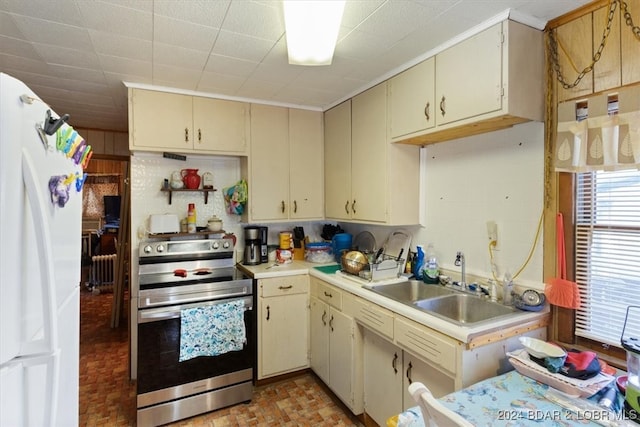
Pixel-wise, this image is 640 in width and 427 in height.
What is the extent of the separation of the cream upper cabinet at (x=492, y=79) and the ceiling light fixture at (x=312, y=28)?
27.5 inches

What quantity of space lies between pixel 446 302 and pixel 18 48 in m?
2.84

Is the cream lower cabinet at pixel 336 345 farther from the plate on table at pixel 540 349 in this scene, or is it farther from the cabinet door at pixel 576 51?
the cabinet door at pixel 576 51

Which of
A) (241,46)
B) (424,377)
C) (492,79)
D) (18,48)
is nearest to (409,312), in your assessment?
(424,377)

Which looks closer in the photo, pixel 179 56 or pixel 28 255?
pixel 28 255

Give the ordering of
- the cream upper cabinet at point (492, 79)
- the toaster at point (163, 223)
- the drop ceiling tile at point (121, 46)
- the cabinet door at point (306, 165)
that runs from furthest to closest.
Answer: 1. the cabinet door at point (306, 165)
2. the toaster at point (163, 223)
3. the drop ceiling tile at point (121, 46)
4. the cream upper cabinet at point (492, 79)

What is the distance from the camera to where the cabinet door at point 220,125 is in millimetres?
2693

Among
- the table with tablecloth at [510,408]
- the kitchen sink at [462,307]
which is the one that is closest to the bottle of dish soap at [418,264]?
the kitchen sink at [462,307]

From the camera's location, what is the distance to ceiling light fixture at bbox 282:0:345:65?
1327mm

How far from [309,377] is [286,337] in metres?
0.43

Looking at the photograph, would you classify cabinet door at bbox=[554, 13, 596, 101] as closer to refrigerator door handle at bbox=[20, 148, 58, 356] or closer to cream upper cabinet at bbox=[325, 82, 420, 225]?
cream upper cabinet at bbox=[325, 82, 420, 225]

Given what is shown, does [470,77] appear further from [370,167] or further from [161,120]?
[161,120]

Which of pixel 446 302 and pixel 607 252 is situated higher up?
pixel 607 252

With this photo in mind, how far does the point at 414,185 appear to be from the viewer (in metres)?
2.46

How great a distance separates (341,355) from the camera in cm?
236
